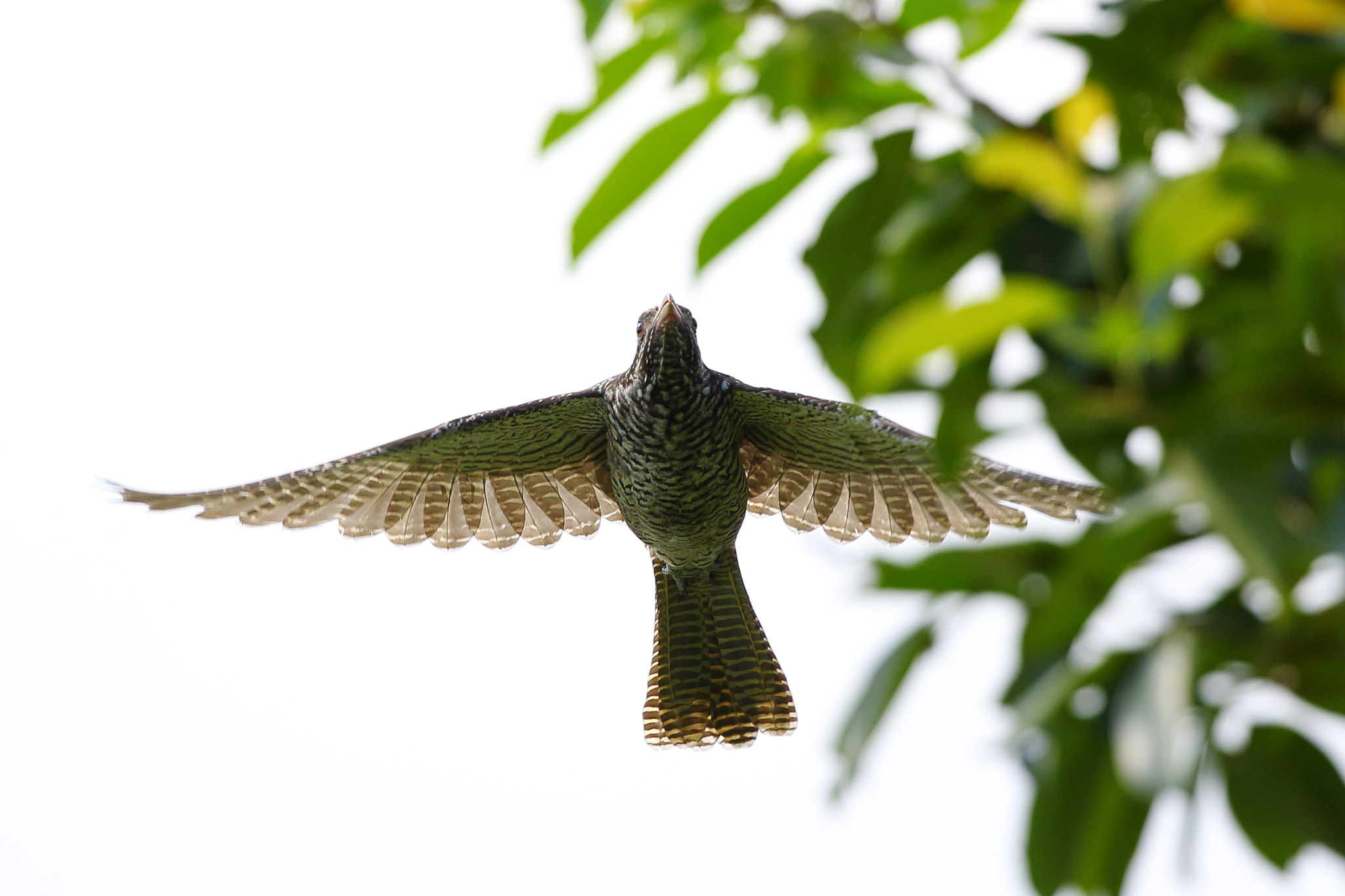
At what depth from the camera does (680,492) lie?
540 centimetres

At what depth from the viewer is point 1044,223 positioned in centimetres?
141

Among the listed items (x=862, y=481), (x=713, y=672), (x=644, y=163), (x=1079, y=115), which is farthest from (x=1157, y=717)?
(x=713, y=672)

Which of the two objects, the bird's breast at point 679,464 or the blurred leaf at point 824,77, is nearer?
the blurred leaf at point 824,77

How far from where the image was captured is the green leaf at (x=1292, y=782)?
1.44 meters

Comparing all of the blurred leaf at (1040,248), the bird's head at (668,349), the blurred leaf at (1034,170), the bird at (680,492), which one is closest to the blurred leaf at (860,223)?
the blurred leaf at (1040,248)

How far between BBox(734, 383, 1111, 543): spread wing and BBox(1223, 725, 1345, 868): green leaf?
3.20 meters

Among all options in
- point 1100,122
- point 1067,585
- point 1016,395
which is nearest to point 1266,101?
point 1100,122

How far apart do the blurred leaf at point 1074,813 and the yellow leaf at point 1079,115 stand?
602 mm

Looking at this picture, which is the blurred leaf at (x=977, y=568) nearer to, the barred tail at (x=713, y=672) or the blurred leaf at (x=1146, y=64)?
the blurred leaf at (x=1146, y=64)

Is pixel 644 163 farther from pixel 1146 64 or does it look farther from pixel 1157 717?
pixel 1157 717

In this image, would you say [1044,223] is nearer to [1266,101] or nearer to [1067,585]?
[1266,101]

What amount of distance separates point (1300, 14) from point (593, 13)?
0.69m

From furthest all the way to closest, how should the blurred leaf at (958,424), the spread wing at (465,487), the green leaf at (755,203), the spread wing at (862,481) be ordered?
the spread wing at (465,487)
the spread wing at (862,481)
the green leaf at (755,203)
the blurred leaf at (958,424)

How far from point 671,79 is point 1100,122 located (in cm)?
47
